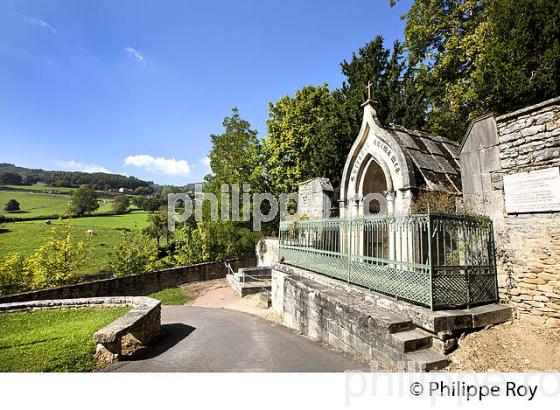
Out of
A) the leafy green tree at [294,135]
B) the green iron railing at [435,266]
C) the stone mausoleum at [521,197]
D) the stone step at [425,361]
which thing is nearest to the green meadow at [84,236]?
the leafy green tree at [294,135]

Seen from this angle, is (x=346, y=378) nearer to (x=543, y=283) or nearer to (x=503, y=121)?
(x=543, y=283)

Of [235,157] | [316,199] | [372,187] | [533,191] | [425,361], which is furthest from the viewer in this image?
[235,157]

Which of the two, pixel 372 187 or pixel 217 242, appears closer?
pixel 372 187

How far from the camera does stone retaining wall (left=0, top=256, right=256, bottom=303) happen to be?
13300 millimetres

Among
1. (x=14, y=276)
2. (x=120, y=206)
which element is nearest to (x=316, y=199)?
(x=14, y=276)

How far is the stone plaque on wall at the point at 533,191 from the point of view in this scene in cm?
486

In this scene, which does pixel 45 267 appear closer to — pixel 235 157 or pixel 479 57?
pixel 235 157

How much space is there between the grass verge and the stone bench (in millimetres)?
293

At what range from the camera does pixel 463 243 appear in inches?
222

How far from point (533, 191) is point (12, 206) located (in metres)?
46.4

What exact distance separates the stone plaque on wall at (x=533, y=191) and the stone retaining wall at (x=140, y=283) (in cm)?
1685

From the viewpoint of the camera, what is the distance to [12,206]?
3425 cm

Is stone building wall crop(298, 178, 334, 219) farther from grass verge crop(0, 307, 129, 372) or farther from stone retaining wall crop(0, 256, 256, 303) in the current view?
stone retaining wall crop(0, 256, 256, 303)

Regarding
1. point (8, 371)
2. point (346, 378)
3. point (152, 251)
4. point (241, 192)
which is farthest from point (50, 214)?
point (346, 378)
